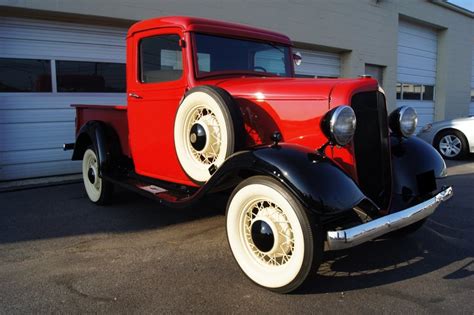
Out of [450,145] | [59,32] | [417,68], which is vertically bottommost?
[450,145]

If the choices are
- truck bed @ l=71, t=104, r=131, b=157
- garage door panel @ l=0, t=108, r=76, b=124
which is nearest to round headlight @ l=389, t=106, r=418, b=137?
truck bed @ l=71, t=104, r=131, b=157

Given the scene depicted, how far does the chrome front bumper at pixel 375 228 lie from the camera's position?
95.0 inches

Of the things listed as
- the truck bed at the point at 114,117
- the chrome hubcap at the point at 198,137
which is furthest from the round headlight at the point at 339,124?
the truck bed at the point at 114,117

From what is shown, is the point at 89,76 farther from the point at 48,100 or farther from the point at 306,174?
the point at 306,174

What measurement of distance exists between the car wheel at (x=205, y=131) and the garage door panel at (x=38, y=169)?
14.0 feet

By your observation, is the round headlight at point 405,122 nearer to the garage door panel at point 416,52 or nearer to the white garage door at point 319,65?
the white garage door at point 319,65

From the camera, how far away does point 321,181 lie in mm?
2584

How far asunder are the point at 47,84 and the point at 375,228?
6059mm

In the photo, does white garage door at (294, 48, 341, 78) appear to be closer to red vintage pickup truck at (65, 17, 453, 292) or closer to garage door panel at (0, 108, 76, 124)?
garage door panel at (0, 108, 76, 124)

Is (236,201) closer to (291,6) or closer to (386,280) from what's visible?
(386,280)

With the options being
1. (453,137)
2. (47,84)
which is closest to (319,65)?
(453,137)

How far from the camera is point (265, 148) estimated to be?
287 centimetres

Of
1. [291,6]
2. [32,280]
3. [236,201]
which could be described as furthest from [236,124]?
[291,6]

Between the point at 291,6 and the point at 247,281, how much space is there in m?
7.97
